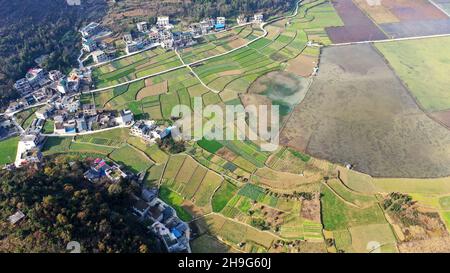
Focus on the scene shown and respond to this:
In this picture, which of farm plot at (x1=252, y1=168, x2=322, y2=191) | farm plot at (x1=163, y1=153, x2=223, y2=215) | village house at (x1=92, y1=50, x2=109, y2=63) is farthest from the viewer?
village house at (x1=92, y1=50, x2=109, y2=63)

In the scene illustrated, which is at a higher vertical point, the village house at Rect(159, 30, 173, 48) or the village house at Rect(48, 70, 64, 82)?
the village house at Rect(159, 30, 173, 48)

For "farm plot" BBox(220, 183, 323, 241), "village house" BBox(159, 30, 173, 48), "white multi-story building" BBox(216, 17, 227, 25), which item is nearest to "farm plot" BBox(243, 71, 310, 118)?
"farm plot" BBox(220, 183, 323, 241)

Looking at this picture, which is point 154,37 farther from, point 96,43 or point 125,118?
point 125,118

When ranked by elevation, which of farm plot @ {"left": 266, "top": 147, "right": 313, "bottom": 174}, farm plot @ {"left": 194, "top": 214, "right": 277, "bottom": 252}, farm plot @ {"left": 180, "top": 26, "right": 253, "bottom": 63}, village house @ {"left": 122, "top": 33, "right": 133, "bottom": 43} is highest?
village house @ {"left": 122, "top": 33, "right": 133, "bottom": 43}

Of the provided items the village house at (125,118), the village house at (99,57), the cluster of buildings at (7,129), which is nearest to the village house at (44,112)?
the cluster of buildings at (7,129)

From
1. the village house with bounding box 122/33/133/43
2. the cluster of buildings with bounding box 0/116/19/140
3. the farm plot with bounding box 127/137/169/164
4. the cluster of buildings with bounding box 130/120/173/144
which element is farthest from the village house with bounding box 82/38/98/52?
the farm plot with bounding box 127/137/169/164

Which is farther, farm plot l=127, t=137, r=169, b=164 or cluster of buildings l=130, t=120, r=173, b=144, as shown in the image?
cluster of buildings l=130, t=120, r=173, b=144

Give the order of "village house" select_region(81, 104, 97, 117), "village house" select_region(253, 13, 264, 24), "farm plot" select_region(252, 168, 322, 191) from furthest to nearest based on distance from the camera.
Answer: "village house" select_region(253, 13, 264, 24)
"village house" select_region(81, 104, 97, 117)
"farm plot" select_region(252, 168, 322, 191)

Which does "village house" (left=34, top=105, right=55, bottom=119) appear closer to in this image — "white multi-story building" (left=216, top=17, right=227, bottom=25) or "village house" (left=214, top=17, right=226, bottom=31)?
"village house" (left=214, top=17, right=226, bottom=31)
